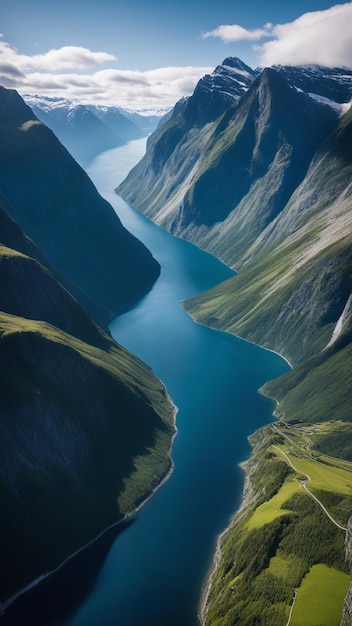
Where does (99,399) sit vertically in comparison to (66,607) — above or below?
above

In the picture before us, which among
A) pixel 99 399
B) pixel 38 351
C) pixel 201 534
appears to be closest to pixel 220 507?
pixel 201 534

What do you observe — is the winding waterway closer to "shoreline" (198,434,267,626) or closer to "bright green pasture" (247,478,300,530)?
"shoreline" (198,434,267,626)

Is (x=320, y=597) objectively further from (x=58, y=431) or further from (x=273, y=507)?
(x=58, y=431)

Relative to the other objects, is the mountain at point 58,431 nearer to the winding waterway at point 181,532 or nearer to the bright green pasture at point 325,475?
the winding waterway at point 181,532

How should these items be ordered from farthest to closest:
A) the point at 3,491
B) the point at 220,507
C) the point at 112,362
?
the point at 112,362 → the point at 220,507 → the point at 3,491

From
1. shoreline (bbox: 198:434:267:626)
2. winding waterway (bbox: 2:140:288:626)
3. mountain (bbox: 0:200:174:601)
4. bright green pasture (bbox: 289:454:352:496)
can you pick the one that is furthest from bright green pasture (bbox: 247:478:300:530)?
mountain (bbox: 0:200:174:601)

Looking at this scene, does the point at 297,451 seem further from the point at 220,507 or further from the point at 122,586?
the point at 122,586
